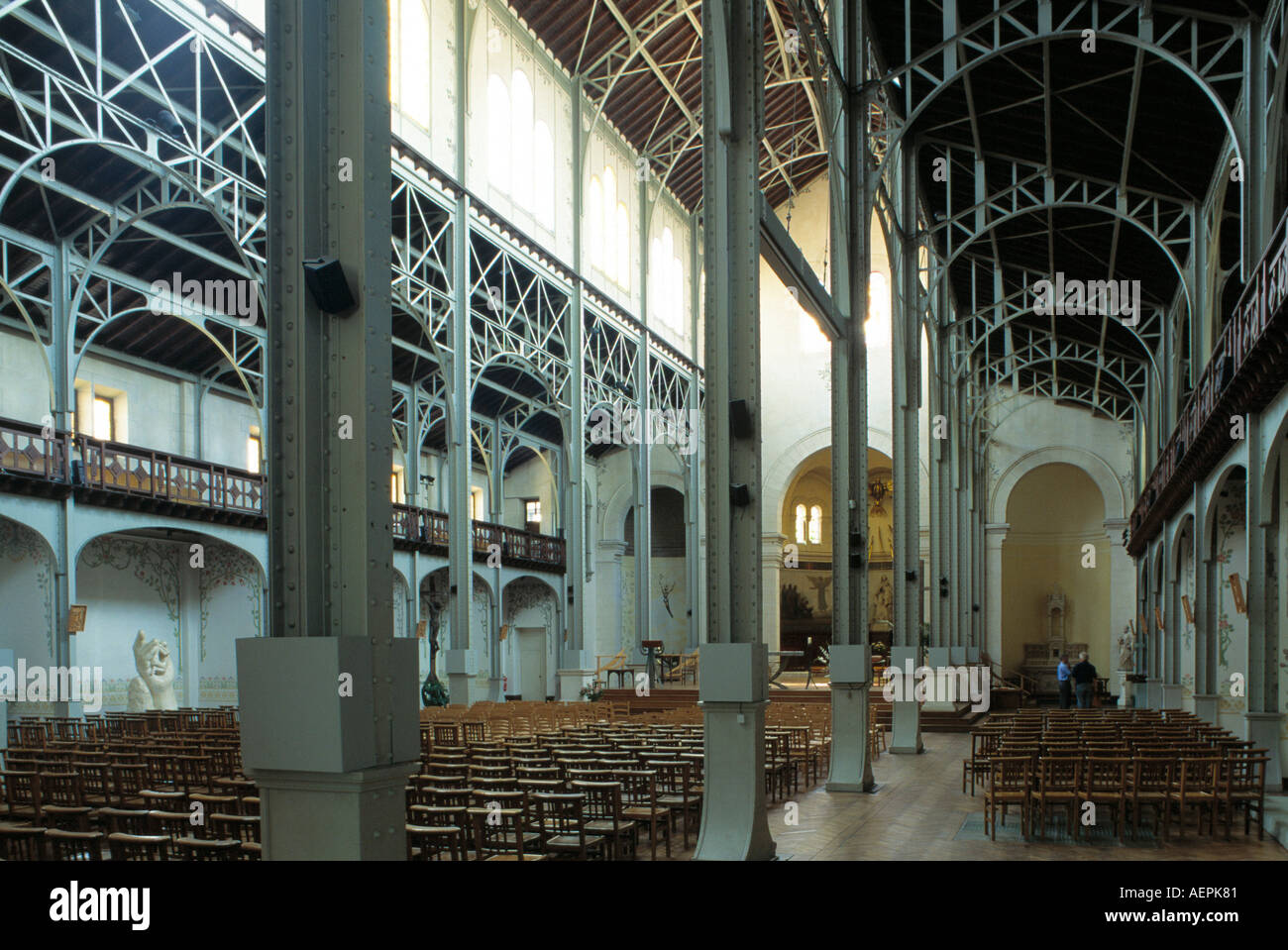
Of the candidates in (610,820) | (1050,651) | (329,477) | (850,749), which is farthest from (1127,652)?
(329,477)

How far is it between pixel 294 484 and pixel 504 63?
901 inches

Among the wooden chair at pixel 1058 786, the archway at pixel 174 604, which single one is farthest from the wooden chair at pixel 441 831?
the archway at pixel 174 604

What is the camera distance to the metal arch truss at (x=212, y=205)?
55.5ft

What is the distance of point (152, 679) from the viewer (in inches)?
874

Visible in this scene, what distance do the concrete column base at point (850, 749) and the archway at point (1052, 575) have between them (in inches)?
1154

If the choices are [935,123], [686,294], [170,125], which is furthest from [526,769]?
A: [686,294]

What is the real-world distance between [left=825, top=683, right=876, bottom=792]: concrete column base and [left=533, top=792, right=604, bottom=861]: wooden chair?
567 centimetres

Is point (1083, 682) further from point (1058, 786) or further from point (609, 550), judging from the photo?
point (609, 550)

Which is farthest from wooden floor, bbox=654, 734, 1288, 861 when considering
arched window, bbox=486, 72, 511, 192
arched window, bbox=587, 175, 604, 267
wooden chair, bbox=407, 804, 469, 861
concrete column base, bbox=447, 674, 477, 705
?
arched window, bbox=587, 175, 604, 267

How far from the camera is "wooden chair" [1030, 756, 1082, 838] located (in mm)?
10109

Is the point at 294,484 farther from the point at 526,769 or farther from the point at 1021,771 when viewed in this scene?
the point at 1021,771

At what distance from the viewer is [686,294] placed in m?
38.3
